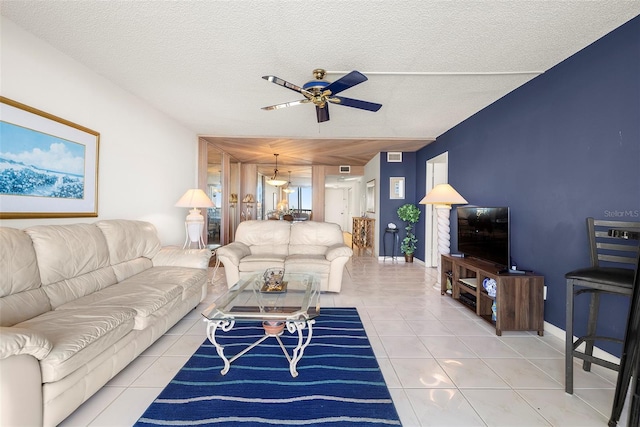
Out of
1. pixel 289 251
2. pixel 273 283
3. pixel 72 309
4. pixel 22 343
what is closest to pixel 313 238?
pixel 289 251

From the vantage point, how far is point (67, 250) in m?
2.22

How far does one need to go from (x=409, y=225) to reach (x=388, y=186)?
1.01m

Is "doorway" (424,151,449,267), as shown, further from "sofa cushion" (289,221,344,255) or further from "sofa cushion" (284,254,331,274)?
"sofa cushion" (284,254,331,274)

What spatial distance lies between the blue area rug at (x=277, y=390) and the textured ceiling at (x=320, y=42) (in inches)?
98.7

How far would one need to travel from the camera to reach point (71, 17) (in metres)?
2.14

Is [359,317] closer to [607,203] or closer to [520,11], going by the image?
[607,203]

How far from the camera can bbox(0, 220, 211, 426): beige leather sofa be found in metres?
1.30

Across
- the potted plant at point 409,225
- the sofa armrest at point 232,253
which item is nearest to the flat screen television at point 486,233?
the potted plant at point 409,225

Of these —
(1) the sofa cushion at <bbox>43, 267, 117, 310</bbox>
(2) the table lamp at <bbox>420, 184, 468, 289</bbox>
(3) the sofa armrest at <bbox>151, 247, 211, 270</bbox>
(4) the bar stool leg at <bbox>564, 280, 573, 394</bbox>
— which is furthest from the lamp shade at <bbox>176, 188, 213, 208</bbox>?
(4) the bar stool leg at <bbox>564, 280, 573, 394</bbox>

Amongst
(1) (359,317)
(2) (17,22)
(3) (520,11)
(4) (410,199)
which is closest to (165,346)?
(1) (359,317)

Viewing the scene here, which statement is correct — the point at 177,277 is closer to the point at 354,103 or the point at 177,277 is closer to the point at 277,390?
the point at 277,390

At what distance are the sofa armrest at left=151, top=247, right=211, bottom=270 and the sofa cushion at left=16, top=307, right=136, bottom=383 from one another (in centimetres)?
128

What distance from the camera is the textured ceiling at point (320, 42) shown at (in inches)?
78.5

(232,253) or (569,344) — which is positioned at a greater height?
(232,253)
